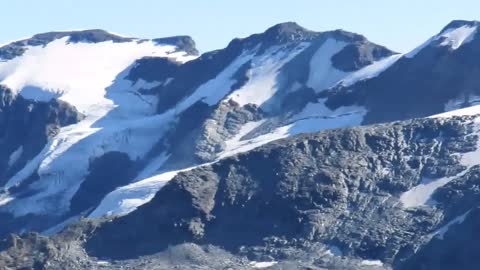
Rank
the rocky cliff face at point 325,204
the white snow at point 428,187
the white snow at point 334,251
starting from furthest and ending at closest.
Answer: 1. the white snow at point 428,187
2. the rocky cliff face at point 325,204
3. the white snow at point 334,251

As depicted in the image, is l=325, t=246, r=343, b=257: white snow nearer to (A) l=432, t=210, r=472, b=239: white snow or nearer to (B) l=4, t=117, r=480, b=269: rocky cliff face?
(B) l=4, t=117, r=480, b=269: rocky cliff face

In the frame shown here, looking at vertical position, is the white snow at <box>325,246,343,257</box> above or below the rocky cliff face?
below

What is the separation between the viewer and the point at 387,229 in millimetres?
164875

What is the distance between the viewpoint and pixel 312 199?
17475 centimetres

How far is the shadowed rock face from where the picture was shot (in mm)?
166000

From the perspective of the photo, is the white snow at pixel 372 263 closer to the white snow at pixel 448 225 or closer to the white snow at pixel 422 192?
the white snow at pixel 448 225

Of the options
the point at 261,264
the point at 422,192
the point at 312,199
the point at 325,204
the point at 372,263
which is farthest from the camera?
the point at 312,199

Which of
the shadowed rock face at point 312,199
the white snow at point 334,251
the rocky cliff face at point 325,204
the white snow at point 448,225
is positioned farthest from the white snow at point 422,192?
the white snow at point 334,251

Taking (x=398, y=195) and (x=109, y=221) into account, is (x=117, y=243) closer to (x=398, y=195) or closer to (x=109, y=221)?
(x=109, y=221)

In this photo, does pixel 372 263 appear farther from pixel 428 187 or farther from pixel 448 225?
pixel 428 187

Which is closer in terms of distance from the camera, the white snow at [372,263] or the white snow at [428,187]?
the white snow at [372,263]

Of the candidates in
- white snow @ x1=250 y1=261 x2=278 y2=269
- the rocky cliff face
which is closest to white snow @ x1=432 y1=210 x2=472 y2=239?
the rocky cliff face

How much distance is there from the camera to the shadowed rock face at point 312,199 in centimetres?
16600

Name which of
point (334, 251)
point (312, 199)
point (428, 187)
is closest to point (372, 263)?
point (334, 251)
